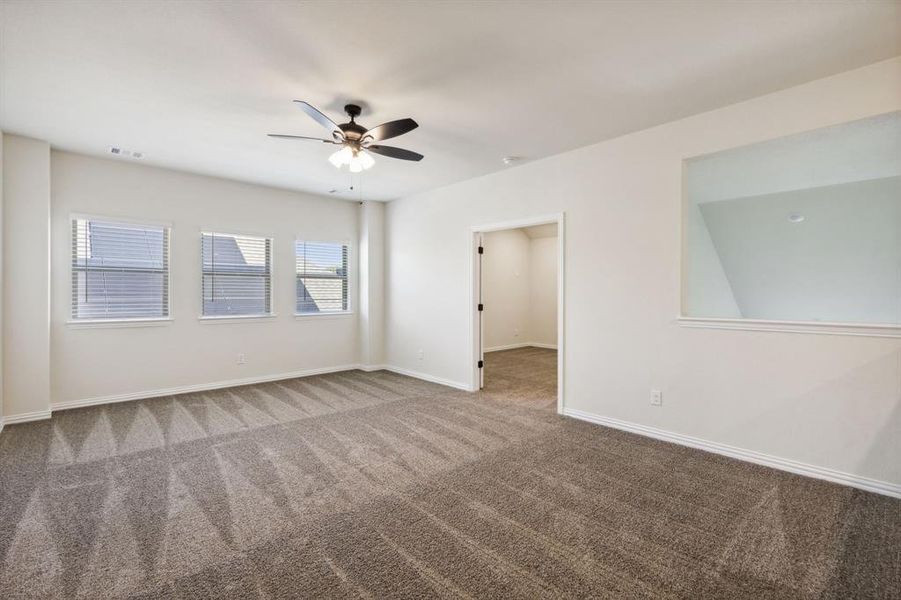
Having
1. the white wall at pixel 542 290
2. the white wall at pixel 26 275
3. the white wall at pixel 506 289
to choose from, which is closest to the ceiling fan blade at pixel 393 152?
the white wall at pixel 26 275

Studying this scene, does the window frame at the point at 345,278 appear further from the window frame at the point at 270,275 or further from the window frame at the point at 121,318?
the window frame at the point at 121,318

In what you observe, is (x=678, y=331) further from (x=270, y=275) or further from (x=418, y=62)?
(x=270, y=275)

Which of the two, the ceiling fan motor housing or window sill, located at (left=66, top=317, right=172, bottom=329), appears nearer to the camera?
→ the ceiling fan motor housing

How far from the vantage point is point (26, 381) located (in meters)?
4.00

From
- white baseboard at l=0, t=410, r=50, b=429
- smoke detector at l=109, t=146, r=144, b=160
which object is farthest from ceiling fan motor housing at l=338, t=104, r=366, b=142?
white baseboard at l=0, t=410, r=50, b=429

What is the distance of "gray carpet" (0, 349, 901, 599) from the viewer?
5.96 feet

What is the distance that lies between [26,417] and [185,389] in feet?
4.53

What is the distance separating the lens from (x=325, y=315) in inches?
249

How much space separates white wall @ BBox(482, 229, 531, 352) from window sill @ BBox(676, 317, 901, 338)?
5.08 meters

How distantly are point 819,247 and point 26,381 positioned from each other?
8.48m

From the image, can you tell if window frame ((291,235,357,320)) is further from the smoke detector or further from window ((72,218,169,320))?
the smoke detector

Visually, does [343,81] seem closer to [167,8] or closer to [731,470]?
[167,8]

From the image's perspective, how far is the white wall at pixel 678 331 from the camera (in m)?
2.66

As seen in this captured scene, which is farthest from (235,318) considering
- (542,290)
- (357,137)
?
(542,290)
